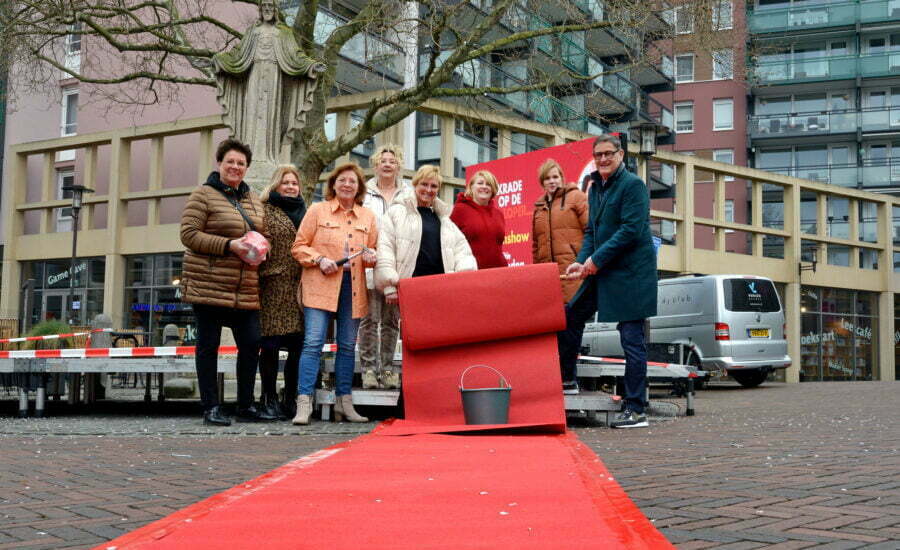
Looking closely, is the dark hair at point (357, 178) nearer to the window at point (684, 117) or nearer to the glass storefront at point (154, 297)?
the glass storefront at point (154, 297)

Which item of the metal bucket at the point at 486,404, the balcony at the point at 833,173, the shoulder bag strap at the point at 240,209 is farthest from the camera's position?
the balcony at the point at 833,173

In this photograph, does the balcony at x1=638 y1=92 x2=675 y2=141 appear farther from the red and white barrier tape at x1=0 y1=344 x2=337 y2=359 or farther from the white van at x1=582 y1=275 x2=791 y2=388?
the red and white barrier tape at x1=0 y1=344 x2=337 y2=359

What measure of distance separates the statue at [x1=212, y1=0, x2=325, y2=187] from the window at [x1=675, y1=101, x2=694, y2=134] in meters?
40.9

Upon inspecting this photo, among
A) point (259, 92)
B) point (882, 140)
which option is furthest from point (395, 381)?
point (882, 140)

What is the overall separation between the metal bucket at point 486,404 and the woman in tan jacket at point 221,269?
1.87 metres

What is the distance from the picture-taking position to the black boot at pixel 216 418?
735 centimetres

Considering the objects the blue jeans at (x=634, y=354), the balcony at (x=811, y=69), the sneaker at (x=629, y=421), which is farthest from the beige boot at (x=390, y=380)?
the balcony at (x=811, y=69)

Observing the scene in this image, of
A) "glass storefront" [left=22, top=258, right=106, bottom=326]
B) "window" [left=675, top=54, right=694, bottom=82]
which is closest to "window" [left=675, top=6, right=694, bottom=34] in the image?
"glass storefront" [left=22, top=258, right=106, bottom=326]

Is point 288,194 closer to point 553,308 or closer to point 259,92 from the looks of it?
point 553,308

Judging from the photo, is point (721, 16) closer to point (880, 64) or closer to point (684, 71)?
point (880, 64)

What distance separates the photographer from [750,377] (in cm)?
1950

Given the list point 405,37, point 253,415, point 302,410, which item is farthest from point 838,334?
point 302,410

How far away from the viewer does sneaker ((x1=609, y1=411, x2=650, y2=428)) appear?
7.42 m

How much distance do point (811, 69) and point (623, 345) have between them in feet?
142
